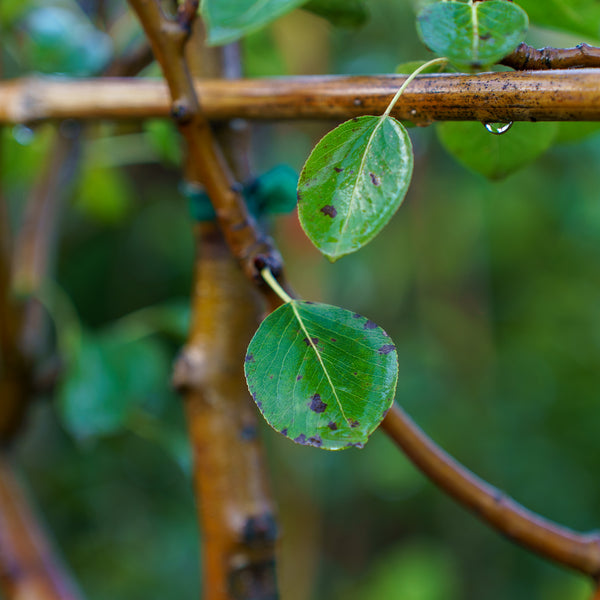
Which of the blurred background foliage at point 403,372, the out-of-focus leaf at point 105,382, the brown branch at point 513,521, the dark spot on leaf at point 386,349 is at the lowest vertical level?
the blurred background foliage at point 403,372

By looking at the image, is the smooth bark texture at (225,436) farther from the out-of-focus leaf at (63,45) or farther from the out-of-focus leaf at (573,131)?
the out-of-focus leaf at (63,45)

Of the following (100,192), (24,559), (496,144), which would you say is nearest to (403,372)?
(100,192)

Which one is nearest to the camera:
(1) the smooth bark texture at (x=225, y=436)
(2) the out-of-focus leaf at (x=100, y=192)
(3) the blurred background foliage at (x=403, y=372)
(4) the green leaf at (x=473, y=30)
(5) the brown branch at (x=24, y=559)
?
(4) the green leaf at (x=473, y=30)

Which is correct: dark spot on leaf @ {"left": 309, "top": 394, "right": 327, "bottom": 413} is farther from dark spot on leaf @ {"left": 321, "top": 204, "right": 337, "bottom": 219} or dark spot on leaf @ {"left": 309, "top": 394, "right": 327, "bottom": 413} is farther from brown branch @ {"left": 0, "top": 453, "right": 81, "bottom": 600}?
brown branch @ {"left": 0, "top": 453, "right": 81, "bottom": 600}

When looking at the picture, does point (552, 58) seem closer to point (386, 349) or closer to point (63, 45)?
point (386, 349)

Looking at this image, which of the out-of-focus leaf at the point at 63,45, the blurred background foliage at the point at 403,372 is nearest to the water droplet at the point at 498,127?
the out-of-focus leaf at the point at 63,45

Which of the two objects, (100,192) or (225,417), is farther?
(100,192)
